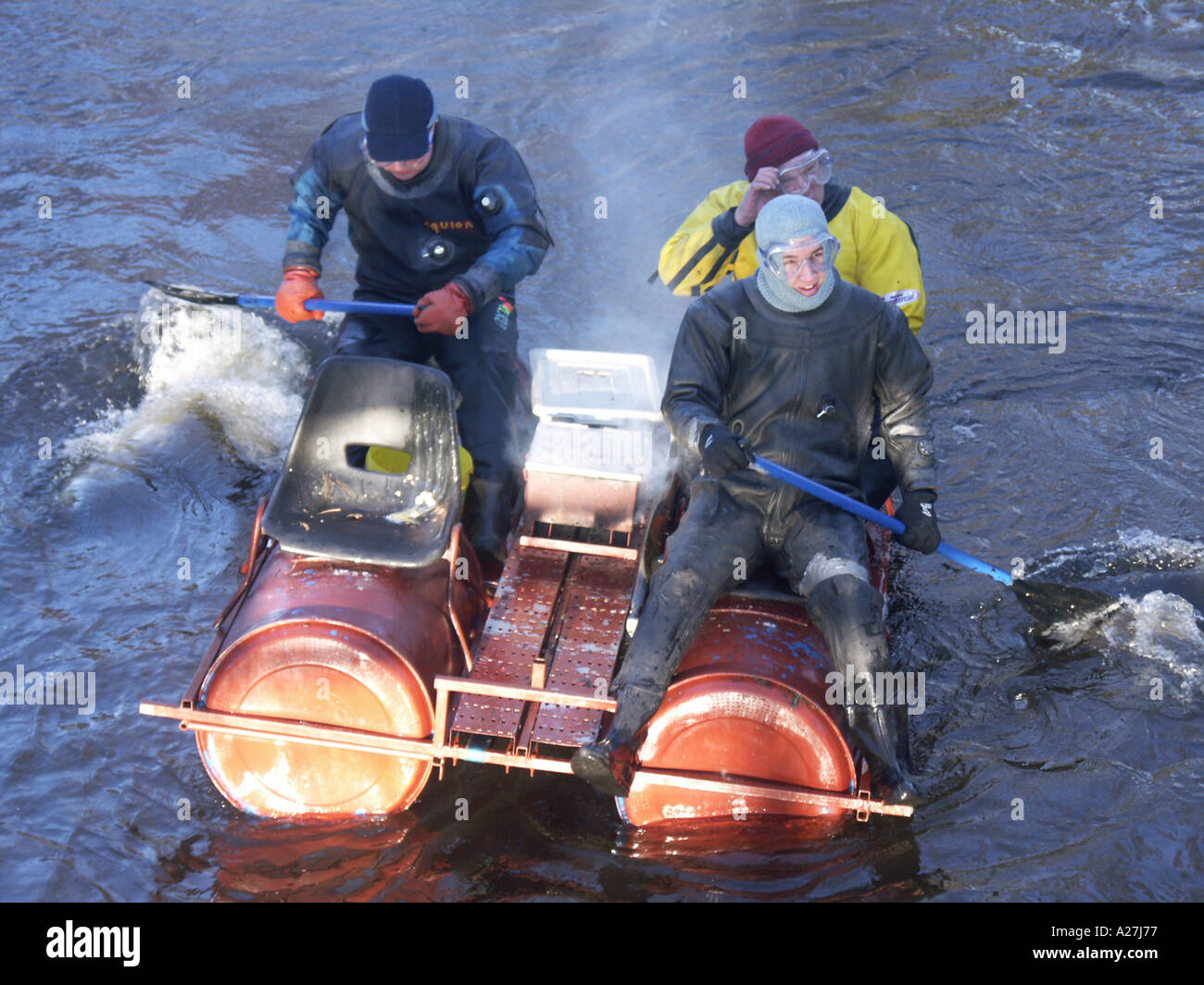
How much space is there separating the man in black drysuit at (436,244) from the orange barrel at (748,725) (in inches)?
43.7

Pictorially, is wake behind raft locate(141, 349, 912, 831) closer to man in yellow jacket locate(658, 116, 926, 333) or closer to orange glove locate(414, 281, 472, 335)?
orange glove locate(414, 281, 472, 335)

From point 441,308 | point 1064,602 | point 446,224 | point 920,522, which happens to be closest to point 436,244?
point 446,224

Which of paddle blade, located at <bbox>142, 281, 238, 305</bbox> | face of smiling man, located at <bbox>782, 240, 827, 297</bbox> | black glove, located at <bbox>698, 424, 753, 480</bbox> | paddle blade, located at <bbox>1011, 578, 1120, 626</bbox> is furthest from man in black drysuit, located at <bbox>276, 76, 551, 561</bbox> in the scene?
paddle blade, located at <bbox>1011, 578, 1120, 626</bbox>

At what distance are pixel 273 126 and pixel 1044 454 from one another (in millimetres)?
7771

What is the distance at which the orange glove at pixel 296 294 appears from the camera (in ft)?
15.8

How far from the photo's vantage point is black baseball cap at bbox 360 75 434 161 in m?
4.51

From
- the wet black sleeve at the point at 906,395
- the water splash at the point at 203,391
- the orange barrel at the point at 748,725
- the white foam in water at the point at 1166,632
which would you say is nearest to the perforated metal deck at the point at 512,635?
the orange barrel at the point at 748,725

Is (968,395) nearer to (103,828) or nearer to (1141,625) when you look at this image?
(1141,625)

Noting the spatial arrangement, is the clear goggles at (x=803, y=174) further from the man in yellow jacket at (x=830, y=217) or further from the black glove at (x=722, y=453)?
the black glove at (x=722, y=453)

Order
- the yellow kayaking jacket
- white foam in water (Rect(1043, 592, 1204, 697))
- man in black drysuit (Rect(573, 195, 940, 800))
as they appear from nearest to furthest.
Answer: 1. man in black drysuit (Rect(573, 195, 940, 800))
2. white foam in water (Rect(1043, 592, 1204, 697))
3. the yellow kayaking jacket

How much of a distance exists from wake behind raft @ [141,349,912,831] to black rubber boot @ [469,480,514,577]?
11 centimetres

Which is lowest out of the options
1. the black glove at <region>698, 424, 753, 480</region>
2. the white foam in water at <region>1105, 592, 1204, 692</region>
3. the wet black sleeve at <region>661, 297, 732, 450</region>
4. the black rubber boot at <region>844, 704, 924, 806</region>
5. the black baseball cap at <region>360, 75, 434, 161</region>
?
the black rubber boot at <region>844, 704, 924, 806</region>

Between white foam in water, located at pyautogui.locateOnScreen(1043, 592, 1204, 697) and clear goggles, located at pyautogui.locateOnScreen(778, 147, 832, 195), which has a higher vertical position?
clear goggles, located at pyautogui.locateOnScreen(778, 147, 832, 195)

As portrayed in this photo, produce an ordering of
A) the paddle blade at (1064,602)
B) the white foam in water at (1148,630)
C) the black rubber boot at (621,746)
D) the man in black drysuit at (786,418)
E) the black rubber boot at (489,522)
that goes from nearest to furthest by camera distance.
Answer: the black rubber boot at (621,746)
the man in black drysuit at (786,418)
the black rubber boot at (489,522)
the white foam in water at (1148,630)
the paddle blade at (1064,602)
